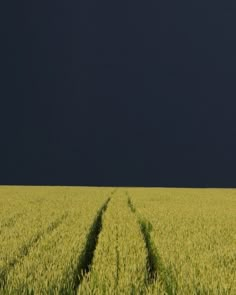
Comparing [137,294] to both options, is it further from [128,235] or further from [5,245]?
[128,235]

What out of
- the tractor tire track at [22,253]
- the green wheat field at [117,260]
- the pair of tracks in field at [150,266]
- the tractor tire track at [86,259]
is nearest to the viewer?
the green wheat field at [117,260]

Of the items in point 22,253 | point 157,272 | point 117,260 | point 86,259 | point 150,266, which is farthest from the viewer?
point 86,259

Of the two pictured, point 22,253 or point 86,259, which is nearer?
point 22,253

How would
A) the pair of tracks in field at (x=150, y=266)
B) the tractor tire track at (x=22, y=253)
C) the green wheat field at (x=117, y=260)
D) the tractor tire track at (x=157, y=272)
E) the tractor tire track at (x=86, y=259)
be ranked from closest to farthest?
the green wheat field at (x=117, y=260) < the tractor tire track at (x=157, y=272) < the pair of tracks in field at (x=150, y=266) < the tractor tire track at (x=22, y=253) < the tractor tire track at (x=86, y=259)

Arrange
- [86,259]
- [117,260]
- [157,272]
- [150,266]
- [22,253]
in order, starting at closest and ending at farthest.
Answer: [157,272] → [117,260] → [150,266] → [22,253] → [86,259]

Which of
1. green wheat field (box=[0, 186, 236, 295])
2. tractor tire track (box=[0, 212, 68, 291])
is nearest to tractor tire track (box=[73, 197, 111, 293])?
green wheat field (box=[0, 186, 236, 295])

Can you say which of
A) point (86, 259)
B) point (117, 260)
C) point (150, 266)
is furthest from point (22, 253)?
point (150, 266)

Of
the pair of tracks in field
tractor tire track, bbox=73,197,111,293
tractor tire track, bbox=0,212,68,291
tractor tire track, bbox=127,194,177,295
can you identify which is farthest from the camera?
tractor tire track, bbox=73,197,111,293

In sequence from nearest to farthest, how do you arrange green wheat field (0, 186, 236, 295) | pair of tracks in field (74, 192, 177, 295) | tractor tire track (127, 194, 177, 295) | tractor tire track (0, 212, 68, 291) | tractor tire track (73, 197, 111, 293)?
green wheat field (0, 186, 236, 295), tractor tire track (127, 194, 177, 295), pair of tracks in field (74, 192, 177, 295), tractor tire track (0, 212, 68, 291), tractor tire track (73, 197, 111, 293)

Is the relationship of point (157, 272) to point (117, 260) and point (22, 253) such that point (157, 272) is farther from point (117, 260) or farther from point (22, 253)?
point (22, 253)

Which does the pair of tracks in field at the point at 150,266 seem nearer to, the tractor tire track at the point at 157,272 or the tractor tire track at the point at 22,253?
the tractor tire track at the point at 157,272

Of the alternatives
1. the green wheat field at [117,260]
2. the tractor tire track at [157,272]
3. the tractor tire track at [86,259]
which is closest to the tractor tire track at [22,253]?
the green wheat field at [117,260]

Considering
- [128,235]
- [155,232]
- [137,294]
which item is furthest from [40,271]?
[155,232]

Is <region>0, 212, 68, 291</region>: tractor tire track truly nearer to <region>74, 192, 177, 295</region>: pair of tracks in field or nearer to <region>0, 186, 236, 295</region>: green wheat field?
<region>0, 186, 236, 295</region>: green wheat field
